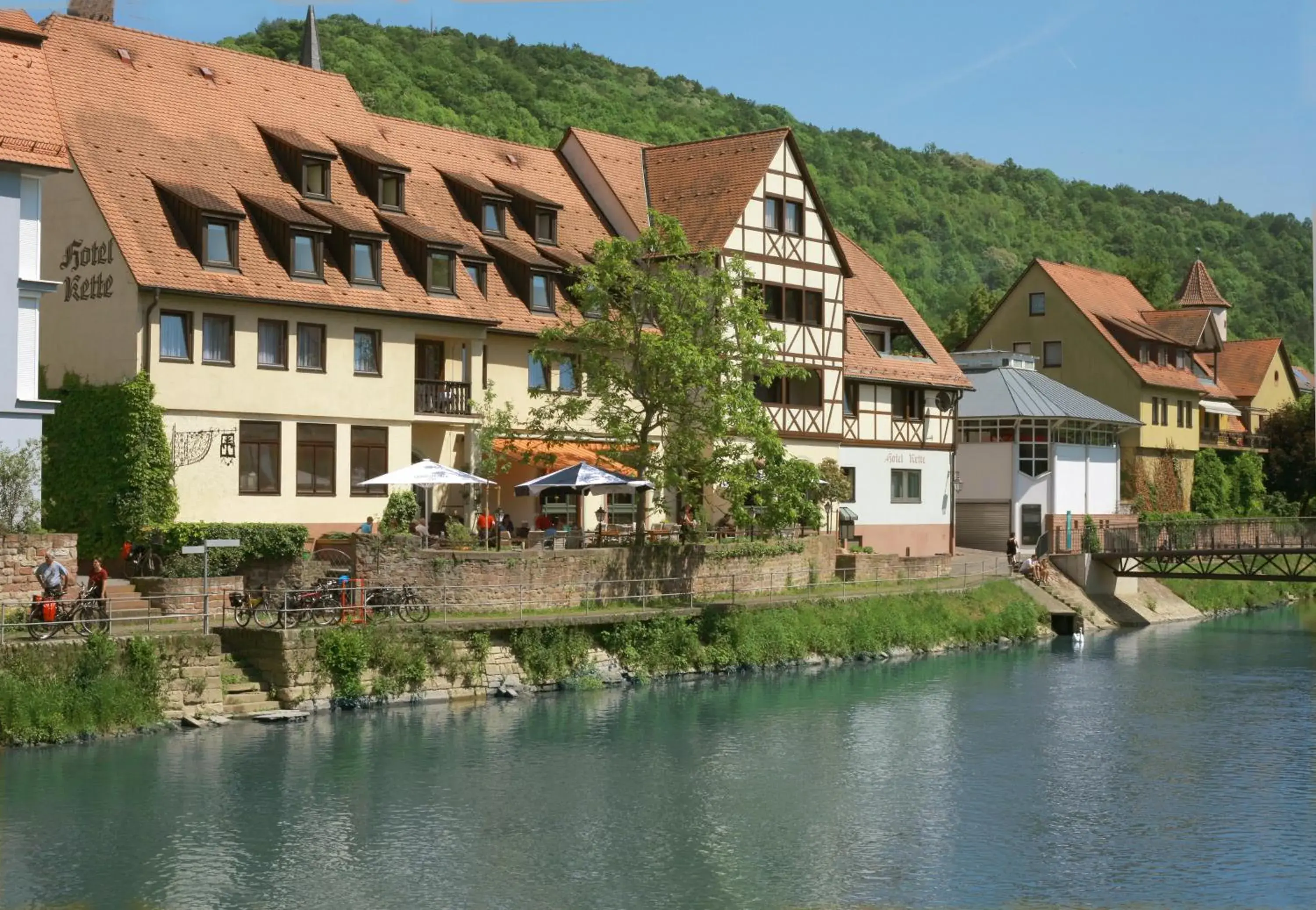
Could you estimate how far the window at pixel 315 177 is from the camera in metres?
45.3

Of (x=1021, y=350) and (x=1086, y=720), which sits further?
(x=1021, y=350)

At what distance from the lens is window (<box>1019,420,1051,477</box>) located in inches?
2689

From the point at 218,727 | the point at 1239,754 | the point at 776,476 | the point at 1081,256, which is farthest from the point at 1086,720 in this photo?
the point at 1081,256

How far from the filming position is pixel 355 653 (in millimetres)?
35438

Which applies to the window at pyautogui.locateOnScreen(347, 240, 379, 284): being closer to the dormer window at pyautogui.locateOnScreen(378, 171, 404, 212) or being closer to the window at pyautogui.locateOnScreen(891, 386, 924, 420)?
the dormer window at pyautogui.locateOnScreen(378, 171, 404, 212)

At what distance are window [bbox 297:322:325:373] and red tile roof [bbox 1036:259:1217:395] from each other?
148 feet

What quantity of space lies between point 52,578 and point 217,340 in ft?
32.0

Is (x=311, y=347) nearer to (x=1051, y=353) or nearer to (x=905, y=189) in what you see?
(x=1051, y=353)

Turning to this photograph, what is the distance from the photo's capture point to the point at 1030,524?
68.6 meters

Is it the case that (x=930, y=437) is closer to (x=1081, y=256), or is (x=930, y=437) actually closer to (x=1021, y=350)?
(x=1021, y=350)

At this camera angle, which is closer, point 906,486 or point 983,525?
point 906,486

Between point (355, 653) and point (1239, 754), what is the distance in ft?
55.5

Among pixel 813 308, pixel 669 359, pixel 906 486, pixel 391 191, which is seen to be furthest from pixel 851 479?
pixel 391 191

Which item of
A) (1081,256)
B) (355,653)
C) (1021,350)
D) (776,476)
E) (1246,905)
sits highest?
(1081,256)
